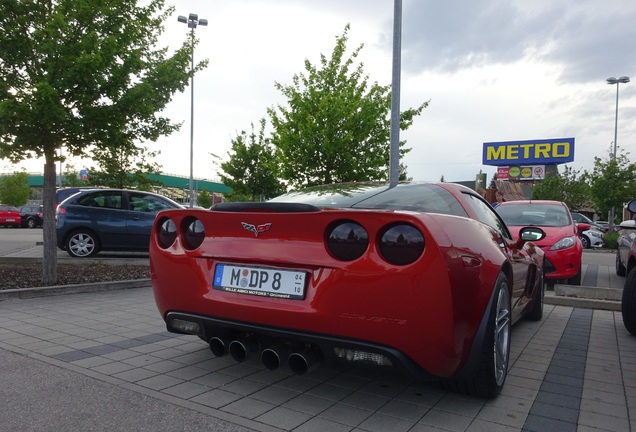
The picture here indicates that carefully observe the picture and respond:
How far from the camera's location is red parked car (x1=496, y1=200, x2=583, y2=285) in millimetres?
7840

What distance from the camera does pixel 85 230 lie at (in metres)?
10.1

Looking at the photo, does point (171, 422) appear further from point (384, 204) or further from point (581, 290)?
point (581, 290)

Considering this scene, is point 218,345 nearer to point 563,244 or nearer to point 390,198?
point 390,198

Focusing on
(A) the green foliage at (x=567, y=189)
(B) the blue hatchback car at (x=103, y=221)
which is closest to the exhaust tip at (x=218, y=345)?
(B) the blue hatchback car at (x=103, y=221)

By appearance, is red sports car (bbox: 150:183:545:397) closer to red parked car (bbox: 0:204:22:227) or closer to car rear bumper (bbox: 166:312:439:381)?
car rear bumper (bbox: 166:312:439:381)

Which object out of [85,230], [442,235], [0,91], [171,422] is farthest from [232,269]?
[85,230]

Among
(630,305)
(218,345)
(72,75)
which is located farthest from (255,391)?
(72,75)

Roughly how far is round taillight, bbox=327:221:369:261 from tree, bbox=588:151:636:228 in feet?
82.9

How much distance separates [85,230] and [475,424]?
9206mm

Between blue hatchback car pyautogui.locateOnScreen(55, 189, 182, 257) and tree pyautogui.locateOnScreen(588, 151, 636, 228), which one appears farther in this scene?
tree pyautogui.locateOnScreen(588, 151, 636, 228)

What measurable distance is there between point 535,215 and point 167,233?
7254 millimetres

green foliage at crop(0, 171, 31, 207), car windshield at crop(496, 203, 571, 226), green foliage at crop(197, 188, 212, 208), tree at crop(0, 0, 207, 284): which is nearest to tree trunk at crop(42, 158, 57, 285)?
tree at crop(0, 0, 207, 284)

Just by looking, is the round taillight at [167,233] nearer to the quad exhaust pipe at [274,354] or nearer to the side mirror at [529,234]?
the quad exhaust pipe at [274,354]

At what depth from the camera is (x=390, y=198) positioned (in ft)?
11.0
